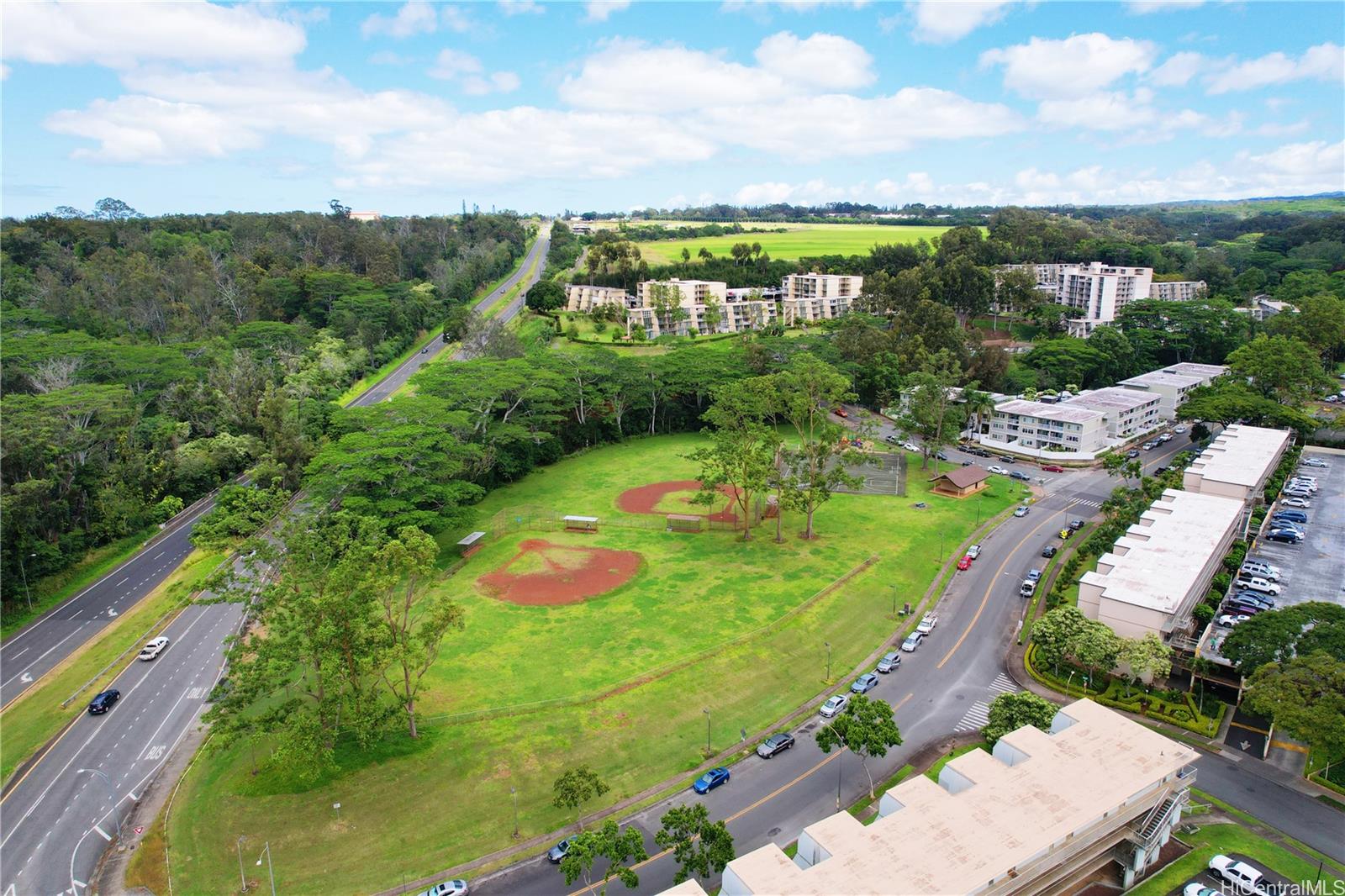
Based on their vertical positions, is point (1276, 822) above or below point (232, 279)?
below

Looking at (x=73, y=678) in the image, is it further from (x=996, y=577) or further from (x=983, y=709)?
(x=996, y=577)

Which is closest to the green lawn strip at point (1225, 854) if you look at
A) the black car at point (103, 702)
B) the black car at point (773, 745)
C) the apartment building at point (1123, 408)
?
the black car at point (773, 745)

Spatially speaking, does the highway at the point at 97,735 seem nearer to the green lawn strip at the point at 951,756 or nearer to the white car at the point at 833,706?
the white car at the point at 833,706

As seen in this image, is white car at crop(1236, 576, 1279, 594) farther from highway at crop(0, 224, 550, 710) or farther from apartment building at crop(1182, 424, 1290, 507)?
highway at crop(0, 224, 550, 710)

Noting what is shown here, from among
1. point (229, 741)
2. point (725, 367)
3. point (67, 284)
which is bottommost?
point (229, 741)

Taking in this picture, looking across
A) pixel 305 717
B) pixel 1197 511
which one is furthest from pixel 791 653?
pixel 1197 511

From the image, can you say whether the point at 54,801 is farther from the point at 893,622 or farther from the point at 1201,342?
the point at 1201,342

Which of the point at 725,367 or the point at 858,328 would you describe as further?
the point at 858,328

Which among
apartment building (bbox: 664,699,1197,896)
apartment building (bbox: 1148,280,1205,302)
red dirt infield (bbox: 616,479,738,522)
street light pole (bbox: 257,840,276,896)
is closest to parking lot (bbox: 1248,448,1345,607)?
apartment building (bbox: 664,699,1197,896)
